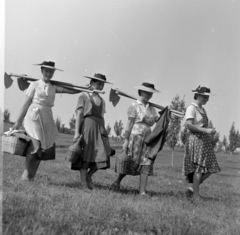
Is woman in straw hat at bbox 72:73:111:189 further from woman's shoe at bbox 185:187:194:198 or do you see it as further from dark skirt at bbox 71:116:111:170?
woman's shoe at bbox 185:187:194:198

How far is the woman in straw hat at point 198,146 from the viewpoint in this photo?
24.3ft

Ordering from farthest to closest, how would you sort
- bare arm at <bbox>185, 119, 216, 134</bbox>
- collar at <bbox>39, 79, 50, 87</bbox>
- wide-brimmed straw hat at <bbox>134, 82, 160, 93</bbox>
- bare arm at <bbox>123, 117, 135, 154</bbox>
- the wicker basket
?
bare arm at <bbox>123, 117, 135, 154</bbox> < wide-brimmed straw hat at <bbox>134, 82, 160, 93</bbox> < bare arm at <bbox>185, 119, 216, 134</bbox> < collar at <bbox>39, 79, 50, 87</bbox> < the wicker basket

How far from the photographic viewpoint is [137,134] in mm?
7480

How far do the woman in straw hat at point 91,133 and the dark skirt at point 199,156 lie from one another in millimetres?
1491

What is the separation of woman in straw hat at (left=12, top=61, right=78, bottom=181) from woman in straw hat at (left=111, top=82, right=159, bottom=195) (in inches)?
53.5

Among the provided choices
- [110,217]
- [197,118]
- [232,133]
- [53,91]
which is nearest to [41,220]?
[110,217]

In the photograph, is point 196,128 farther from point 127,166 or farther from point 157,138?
point 127,166

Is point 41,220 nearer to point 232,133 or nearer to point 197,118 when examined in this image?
point 197,118

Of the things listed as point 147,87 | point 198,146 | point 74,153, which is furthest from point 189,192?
point 74,153

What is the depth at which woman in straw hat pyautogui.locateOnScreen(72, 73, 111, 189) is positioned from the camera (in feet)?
23.9

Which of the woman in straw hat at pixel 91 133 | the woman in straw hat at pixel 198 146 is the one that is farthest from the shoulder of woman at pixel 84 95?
the woman in straw hat at pixel 198 146

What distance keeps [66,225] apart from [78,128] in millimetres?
3259

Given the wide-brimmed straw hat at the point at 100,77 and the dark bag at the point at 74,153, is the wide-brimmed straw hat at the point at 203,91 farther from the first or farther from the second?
the dark bag at the point at 74,153

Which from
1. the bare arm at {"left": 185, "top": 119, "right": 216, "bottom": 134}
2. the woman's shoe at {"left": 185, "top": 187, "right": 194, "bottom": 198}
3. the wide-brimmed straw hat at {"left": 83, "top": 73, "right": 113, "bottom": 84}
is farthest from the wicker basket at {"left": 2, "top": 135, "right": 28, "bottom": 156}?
the woman's shoe at {"left": 185, "top": 187, "right": 194, "bottom": 198}
